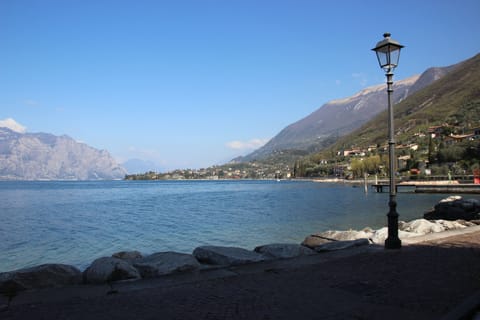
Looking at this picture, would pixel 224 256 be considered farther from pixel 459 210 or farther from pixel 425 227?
pixel 459 210

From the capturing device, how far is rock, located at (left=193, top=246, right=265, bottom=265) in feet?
27.9

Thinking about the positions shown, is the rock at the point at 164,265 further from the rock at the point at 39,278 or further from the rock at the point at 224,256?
the rock at the point at 39,278

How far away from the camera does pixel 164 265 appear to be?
7.66m

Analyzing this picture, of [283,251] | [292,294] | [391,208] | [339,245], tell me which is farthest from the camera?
[339,245]

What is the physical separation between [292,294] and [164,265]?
2911mm

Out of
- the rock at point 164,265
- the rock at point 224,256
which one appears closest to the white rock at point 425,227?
the rock at point 224,256

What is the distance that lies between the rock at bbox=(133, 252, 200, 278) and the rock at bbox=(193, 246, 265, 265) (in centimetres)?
75

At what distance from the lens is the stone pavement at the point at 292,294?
503cm

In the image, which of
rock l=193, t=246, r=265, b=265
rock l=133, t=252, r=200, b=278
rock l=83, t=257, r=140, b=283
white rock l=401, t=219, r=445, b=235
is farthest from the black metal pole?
rock l=83, t=257, r=140, b=283

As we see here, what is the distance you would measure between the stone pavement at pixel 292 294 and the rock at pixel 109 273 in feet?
1.11

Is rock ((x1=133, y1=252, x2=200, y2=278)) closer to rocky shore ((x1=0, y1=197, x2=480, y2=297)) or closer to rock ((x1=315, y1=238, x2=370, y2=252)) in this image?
rocky shore ((x1=0, y1=197, x2=480, y2=297))

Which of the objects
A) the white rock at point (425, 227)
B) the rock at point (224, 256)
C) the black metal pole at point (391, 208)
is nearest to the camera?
the rock at point (224, 256)

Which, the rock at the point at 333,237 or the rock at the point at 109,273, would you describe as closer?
the rock at the point at 109,273

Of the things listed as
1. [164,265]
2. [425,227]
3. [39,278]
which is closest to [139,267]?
[164,265]
